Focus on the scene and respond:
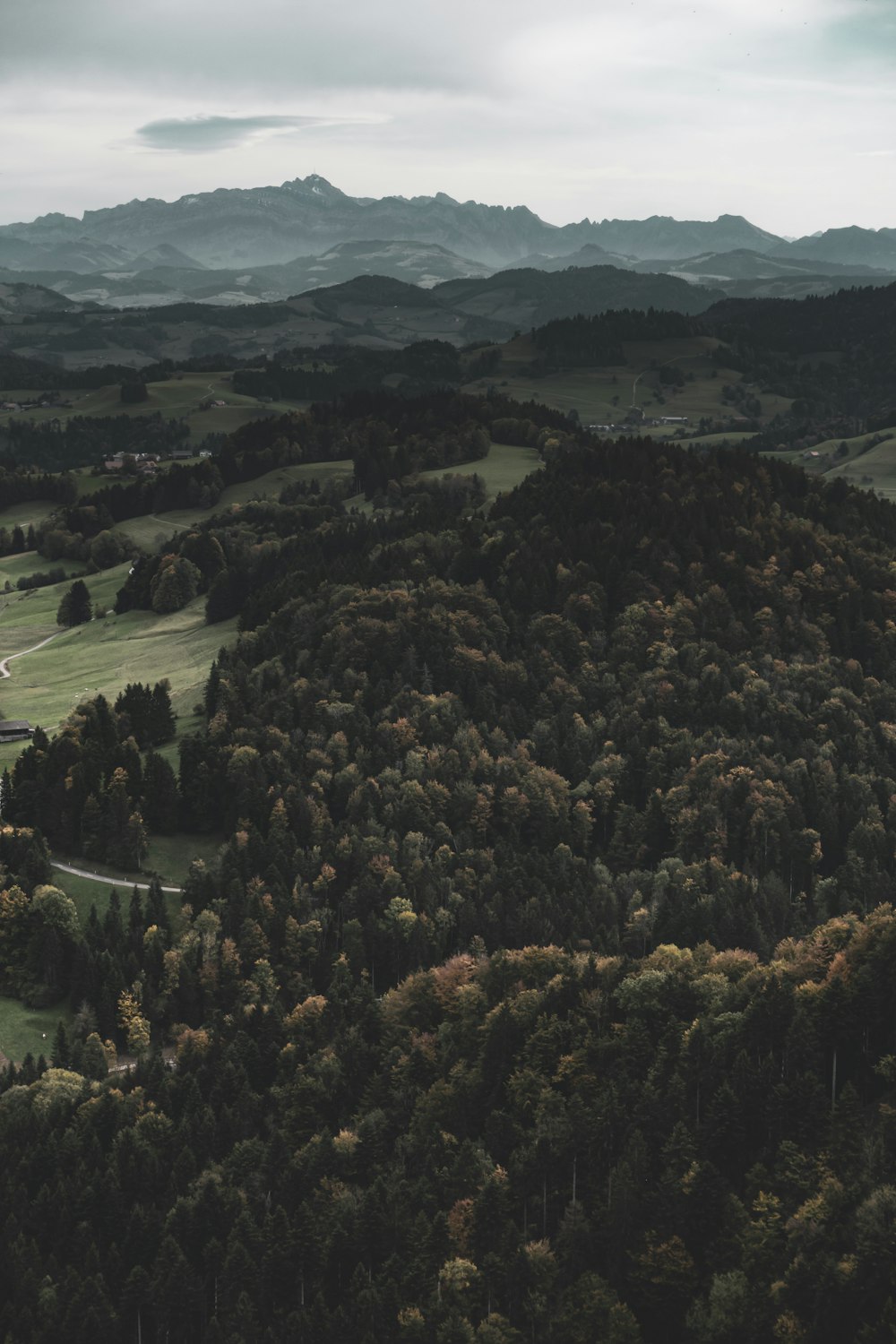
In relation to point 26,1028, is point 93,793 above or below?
above

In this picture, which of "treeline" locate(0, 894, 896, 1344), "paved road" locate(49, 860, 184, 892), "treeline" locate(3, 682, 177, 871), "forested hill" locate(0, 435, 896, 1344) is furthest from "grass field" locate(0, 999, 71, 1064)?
"treeline" locate(3, 682, 177, 871)

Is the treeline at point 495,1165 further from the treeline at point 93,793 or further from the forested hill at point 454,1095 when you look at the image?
the treeline at point 93,793

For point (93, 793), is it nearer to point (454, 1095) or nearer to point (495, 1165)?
point (454, 1095)

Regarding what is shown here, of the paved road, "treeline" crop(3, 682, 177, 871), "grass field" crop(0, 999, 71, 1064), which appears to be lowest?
"grass field" crop(0, 999, 71, 1064)

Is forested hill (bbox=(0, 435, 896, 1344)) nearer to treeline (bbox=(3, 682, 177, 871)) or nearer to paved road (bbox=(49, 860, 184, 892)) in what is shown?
treeline (bbox=(3, 682, 177, 871))

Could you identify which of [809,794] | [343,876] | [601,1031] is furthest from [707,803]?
[601,1031]

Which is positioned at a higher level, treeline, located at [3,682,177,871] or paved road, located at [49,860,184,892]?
treeline, located at [3,682,177,871]

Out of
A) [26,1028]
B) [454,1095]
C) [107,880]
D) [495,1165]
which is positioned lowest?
[495,1165]

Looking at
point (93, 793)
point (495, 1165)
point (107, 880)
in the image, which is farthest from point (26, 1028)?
point (495, 1165)
